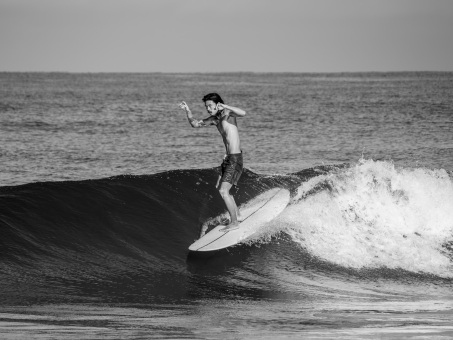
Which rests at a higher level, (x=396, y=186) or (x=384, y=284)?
(x=396, y=186)

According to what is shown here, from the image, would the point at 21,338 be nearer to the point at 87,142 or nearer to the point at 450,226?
the point at 450,226

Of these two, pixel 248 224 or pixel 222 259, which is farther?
pixel 248 224

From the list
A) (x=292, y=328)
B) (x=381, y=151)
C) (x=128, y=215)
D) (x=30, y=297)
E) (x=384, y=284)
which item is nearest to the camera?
(x=292, y=328)

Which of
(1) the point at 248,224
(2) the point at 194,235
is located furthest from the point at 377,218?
(2) the point at 194,235

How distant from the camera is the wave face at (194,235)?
1160 centimetres

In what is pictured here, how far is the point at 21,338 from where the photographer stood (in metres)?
7.89

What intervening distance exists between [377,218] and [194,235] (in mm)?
3458

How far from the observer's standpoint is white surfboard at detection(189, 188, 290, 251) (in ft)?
41.4

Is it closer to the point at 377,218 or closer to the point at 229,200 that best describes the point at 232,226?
the point at 229,200

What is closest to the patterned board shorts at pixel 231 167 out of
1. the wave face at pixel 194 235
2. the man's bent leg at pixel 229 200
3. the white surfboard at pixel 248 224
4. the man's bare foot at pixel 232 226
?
the man's bent leg at pixel 229 200

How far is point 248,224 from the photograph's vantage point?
12945 mm

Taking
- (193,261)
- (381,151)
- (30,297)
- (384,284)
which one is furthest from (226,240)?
(381,151)

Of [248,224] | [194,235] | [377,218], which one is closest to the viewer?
[248,224]

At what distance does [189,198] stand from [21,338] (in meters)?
8.44
